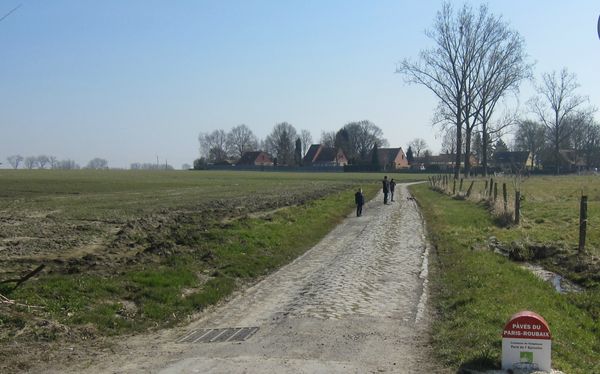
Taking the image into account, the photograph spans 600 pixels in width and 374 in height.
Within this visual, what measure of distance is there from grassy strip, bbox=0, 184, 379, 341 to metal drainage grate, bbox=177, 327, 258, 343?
3.34 feet

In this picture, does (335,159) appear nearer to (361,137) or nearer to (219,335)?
(361,137)

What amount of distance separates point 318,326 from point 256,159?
163m

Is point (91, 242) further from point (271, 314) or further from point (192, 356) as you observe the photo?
point (192, 356)

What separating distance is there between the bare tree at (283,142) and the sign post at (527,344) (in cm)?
16251

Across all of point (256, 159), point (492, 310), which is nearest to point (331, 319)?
point (492, 310)

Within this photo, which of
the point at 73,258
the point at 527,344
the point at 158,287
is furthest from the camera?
the point at 73,258

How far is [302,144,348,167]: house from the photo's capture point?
16412 centimetres

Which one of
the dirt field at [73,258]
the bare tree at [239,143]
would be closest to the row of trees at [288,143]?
the bare tree at [239,143]

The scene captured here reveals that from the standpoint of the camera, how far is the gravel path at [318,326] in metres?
7.18

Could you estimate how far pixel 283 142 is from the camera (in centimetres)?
17200

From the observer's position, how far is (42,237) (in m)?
18.1

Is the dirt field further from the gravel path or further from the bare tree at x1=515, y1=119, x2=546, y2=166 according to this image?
the bare tree at x1=515, y1=119, x2=546, y2=166

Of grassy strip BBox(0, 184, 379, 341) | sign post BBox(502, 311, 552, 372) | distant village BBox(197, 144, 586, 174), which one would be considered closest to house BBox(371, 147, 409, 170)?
distant village BBox(197, 144, 586, 174)

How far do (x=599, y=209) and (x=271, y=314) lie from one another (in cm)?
2095
